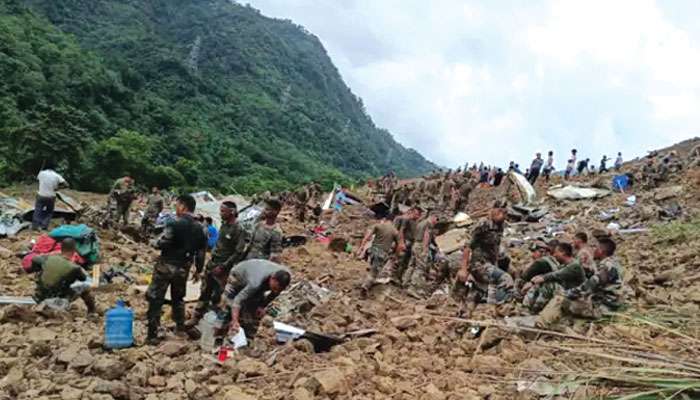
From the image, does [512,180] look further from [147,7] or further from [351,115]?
[351,115]

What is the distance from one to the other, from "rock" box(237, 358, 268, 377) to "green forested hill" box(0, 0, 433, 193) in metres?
17.9

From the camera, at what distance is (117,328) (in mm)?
4484

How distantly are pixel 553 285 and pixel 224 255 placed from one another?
11.3 ft

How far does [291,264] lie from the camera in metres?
9.98

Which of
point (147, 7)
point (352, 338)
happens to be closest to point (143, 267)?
point (352, 338)

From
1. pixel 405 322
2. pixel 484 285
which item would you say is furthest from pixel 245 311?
pixel 484 285

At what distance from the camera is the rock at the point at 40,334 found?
4.43 m

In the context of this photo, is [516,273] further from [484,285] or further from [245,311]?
[245,311]

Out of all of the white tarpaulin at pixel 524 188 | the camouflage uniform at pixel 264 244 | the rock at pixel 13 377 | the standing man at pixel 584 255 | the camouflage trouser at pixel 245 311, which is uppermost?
the white tarpaulin at pixel 524 188

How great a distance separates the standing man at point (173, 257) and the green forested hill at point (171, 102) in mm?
16952

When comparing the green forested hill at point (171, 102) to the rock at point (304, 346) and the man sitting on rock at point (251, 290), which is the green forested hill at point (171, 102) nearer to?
the man sitting on rock at point (251, 290)

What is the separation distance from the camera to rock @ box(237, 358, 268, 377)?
4.08 meters

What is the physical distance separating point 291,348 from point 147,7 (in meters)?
103

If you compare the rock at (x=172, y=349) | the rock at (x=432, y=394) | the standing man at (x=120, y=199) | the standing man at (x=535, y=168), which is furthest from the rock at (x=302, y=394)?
the standing man at (x=535, y=168)
